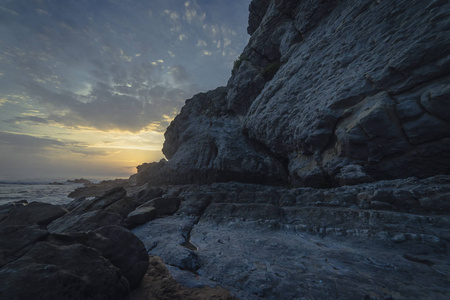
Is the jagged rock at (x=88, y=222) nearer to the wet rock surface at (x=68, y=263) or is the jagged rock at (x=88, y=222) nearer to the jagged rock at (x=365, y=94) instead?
the wet rock surface at (x=68, y=263)

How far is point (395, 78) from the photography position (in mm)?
11258

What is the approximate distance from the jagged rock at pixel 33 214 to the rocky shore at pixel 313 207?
0.08m

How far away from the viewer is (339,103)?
13586mm

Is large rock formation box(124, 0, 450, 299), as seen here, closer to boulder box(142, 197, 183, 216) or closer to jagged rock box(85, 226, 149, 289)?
boulder box(142, 197, 183, 216)

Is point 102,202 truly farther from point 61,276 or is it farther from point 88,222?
point 61,276

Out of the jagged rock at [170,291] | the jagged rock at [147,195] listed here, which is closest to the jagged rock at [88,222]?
the jagged rock at [170,291]

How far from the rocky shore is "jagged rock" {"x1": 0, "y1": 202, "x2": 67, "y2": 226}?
0.08 metres

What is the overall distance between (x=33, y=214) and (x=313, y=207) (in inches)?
726

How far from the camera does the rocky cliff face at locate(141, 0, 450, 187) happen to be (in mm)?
10305

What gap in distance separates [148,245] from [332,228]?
9.43 m

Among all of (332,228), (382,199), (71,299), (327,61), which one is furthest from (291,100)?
(71,299)

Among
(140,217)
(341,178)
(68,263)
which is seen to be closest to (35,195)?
(140,217)

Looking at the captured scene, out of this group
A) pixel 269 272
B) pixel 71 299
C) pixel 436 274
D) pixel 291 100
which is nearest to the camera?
pixel 71 299

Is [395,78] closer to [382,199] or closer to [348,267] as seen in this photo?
[382,199]
